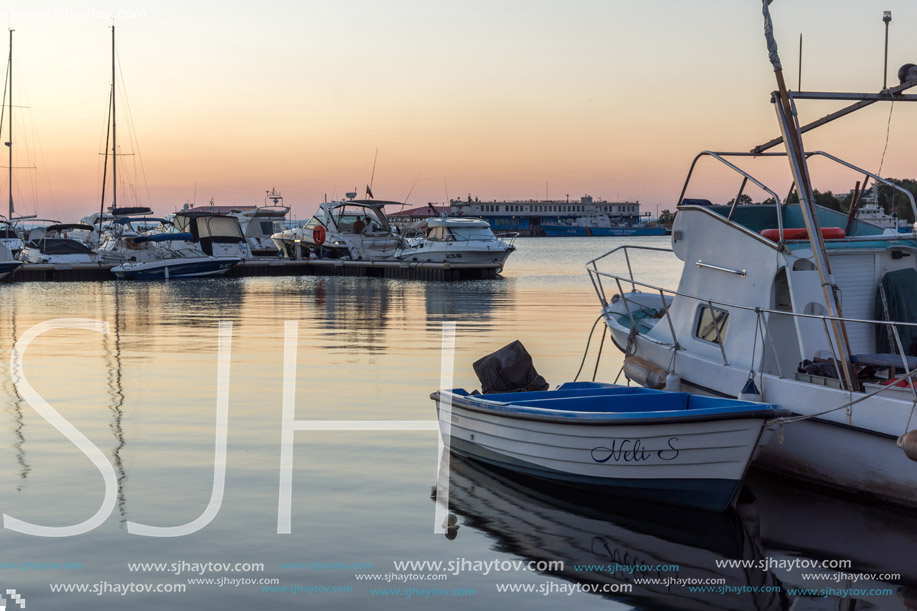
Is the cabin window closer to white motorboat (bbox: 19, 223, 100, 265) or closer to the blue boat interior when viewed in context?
the blue boat interior

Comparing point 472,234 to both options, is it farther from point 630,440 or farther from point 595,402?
point 630,440

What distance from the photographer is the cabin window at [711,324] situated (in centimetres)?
1343

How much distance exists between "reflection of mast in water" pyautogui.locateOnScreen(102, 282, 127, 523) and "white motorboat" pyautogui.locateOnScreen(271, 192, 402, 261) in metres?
34.7

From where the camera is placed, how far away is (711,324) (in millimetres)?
13938

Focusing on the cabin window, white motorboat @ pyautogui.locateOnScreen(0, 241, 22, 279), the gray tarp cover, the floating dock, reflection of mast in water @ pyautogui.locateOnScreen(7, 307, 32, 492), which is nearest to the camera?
reflection of mast in water @ pyautogui.locateOnScreen(7, 307, 32, 492)

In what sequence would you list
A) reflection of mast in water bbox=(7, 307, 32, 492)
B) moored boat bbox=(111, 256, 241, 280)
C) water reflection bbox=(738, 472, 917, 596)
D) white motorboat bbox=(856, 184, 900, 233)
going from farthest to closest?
moored boat bbox=(111, 256, 241, 280)
white motorboat bbox=(856, 184, 900, 233)
reflection of mast in water bbox=(7, 307, 32, 492)
water reflection bbox=(738, 472, 917, 596)

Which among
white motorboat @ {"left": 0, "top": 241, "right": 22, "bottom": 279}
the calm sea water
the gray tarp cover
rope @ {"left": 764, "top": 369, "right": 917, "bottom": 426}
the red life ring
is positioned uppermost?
the red life ring

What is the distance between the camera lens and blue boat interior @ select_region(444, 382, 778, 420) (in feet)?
37.6

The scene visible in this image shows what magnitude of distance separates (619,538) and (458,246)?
160ft

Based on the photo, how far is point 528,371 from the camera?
15281 mm

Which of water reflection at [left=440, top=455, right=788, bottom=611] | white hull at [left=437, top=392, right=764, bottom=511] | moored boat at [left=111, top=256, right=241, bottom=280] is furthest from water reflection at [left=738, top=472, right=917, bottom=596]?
moored boat at [left=111, top=256, right=241, bottom=280]

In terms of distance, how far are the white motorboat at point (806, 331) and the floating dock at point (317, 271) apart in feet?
136

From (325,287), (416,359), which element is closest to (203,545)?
(416,359)

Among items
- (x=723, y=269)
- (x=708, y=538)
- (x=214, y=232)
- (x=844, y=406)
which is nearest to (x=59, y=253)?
(x=214, y=232)
